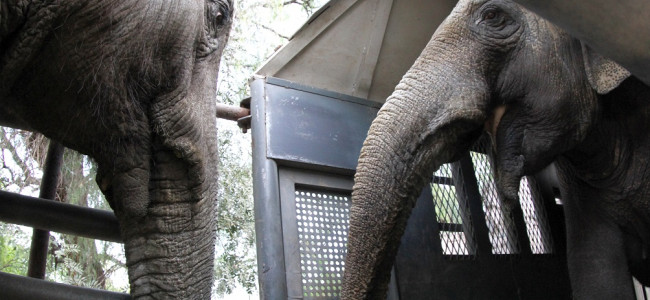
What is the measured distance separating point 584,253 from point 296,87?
170cm

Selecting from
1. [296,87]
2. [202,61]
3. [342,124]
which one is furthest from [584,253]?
[202,61]

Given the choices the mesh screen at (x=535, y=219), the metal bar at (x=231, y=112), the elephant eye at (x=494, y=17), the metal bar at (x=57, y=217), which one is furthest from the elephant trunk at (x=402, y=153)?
the mesh screen at (x=535, y=219)

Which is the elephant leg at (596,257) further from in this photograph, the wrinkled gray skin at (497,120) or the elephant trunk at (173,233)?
the elephant trunk at (173,233)

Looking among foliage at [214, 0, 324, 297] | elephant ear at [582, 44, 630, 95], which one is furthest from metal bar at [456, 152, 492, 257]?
foliage at [214, 0, 324, 297]

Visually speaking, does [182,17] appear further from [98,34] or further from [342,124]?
[342,124]

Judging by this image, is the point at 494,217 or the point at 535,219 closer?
the point at 494,217

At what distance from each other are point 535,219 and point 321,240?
1884 mm

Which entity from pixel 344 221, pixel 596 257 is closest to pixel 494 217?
pixel 596 257

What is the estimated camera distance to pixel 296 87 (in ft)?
11.4

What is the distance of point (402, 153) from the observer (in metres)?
2.77

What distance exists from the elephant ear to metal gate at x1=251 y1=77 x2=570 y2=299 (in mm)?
1173

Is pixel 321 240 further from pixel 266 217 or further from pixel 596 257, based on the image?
pixel 596 257

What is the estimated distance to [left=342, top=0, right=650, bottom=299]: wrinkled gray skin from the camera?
2.72 m

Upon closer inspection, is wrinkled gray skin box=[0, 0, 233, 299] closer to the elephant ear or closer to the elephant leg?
the elephant ear
